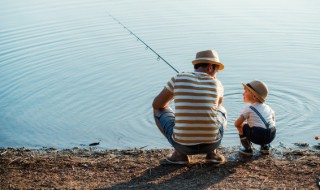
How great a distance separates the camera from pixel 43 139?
6.47 metres

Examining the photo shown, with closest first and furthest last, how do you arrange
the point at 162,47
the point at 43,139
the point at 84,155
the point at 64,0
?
the point at 84,155
the point at 43,139
the point at 162,47
the point at 64,0

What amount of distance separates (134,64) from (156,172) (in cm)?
462

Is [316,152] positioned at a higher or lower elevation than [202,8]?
lower

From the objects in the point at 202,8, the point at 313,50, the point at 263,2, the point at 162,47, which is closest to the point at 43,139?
the point at 162,47

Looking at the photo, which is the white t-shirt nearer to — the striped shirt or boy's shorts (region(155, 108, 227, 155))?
boy's shorts (region(155, 108, 227, 155))

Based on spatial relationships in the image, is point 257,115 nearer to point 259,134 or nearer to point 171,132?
point 259,134

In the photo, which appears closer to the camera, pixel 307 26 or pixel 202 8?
pixel 307 26

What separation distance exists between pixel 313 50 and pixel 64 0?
9847 mm

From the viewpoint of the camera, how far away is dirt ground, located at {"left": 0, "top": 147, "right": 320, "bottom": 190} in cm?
439

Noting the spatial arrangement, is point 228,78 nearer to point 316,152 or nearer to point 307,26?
point 316,152

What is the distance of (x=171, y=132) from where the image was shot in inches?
183

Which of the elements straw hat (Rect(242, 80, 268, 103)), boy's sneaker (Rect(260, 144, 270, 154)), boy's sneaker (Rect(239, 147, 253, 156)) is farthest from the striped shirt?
boy's sneaker (Rect(260, 144, 270, 154))

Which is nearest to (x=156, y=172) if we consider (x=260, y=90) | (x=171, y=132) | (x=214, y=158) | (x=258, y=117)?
(x=171, y=132)

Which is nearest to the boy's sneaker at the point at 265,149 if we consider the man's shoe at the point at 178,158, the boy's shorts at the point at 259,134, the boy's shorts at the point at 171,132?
the boy's shorts at the point at 259,134
